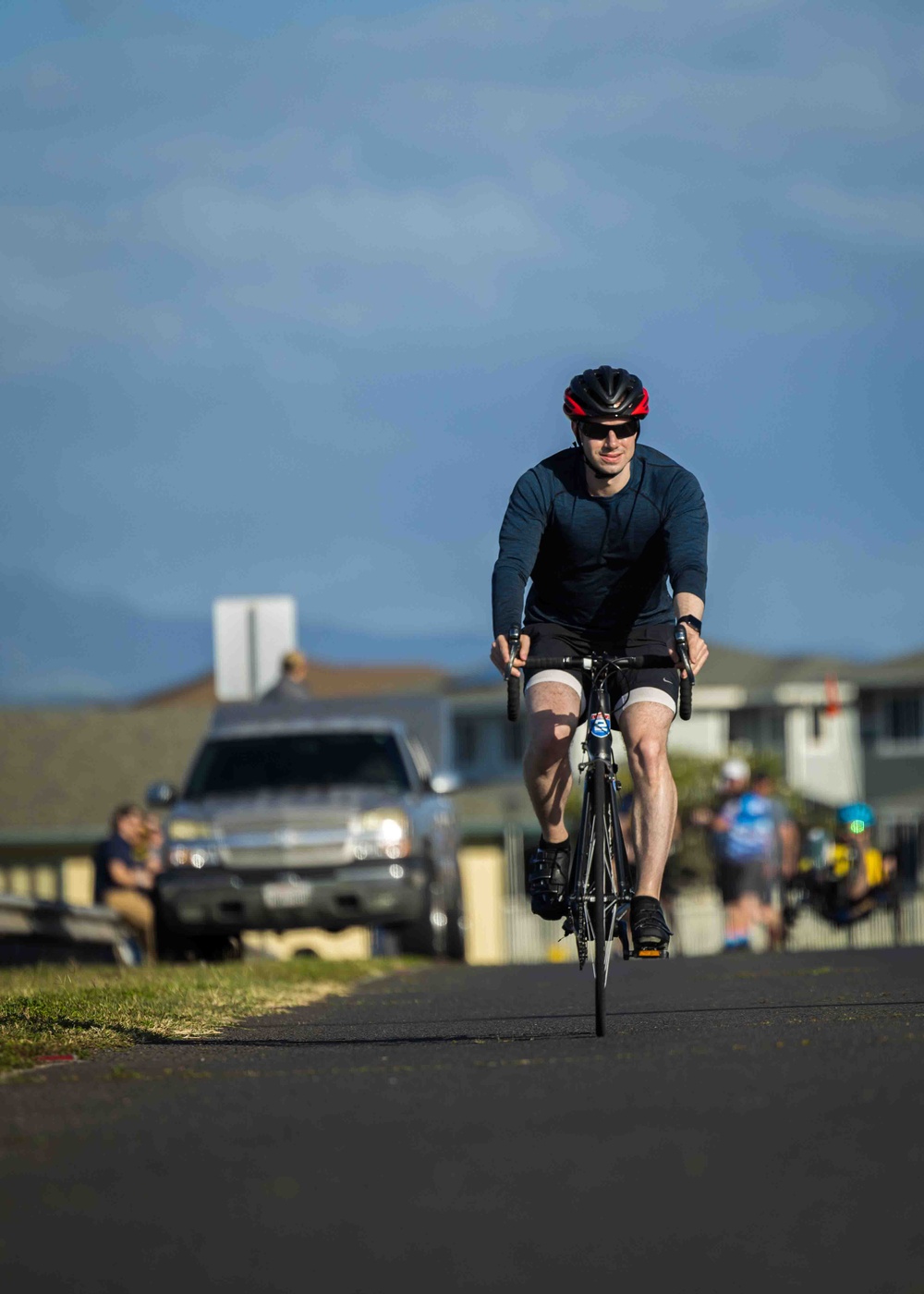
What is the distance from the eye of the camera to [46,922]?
16750mm

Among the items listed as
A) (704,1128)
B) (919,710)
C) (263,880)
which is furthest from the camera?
(919,710)

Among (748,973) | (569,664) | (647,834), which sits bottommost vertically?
(748,973)

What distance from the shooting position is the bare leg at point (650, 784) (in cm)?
745

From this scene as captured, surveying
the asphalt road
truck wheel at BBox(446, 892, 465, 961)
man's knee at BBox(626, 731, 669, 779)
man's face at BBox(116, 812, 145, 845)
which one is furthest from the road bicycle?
man's face at BBox(116, 812, 145, 845)

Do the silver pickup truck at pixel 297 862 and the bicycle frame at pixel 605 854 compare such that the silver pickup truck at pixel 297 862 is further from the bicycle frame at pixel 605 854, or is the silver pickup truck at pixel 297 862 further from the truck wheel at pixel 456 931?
the bicycle frame at pixel 605 854

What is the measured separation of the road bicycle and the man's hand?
23mm

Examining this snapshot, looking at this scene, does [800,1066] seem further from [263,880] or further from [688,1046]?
[263,880]

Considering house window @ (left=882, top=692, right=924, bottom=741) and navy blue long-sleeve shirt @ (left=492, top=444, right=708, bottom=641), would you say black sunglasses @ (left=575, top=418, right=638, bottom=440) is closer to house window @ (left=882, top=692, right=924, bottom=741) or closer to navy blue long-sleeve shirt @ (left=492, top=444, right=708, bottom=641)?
navy blue long-sleeve shirt @ (left=492, top=444, right=708, bottom=641)

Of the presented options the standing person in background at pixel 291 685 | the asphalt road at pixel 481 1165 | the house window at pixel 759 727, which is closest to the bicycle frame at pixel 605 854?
the asphalt road at pixel 481 1165

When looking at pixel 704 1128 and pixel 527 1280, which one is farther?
pixel 704 1128

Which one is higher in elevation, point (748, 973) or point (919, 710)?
point (919, 710)

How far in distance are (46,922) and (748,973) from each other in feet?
26.0

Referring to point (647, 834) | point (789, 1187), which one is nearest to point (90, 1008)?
point (647, 834)

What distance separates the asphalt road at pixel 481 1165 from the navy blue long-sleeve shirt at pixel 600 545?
5.45 feet
